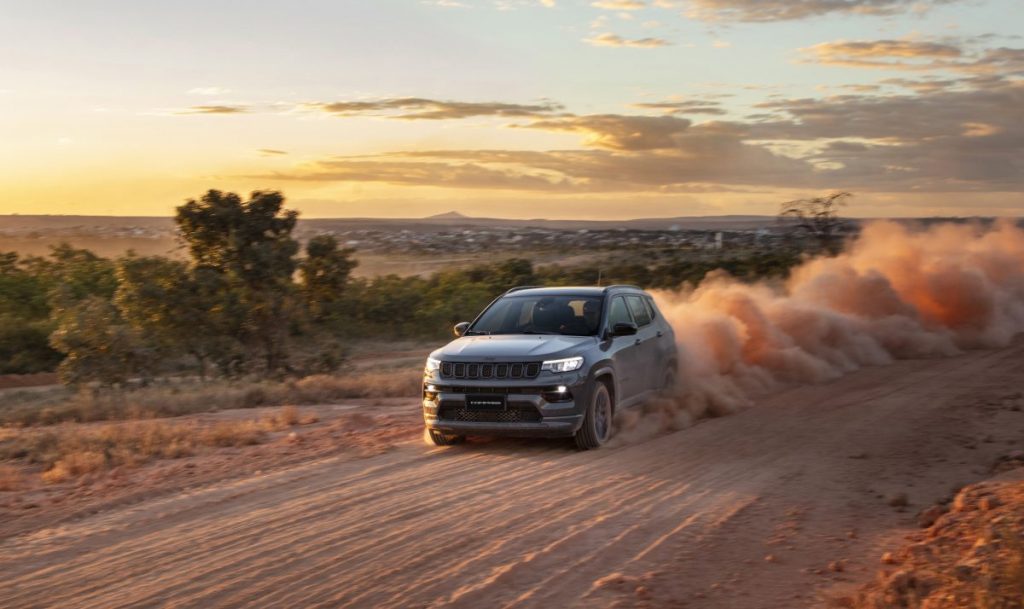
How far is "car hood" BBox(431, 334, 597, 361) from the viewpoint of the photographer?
416 inches

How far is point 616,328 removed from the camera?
37.4ft

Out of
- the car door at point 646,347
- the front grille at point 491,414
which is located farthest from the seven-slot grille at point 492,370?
the car door at point 646,347

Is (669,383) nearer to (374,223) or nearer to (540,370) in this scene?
(540,370)

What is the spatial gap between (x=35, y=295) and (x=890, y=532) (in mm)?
31593

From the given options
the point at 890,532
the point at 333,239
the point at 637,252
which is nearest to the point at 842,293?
the point at 333,239

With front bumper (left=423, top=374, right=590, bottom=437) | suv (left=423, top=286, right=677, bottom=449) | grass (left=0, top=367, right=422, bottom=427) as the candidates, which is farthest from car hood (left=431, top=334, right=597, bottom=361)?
grass (left=0, top=367, right=422, bottom=427)

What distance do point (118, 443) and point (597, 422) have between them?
5.66 metres

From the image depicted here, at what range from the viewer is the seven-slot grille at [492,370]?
1047cm

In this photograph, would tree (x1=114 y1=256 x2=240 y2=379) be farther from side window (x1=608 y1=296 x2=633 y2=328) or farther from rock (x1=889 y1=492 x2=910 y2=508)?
rock (x1=889 y1=492 x2=910 y2=508)

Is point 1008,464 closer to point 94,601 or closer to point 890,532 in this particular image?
point 890,532

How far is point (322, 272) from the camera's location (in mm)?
26156

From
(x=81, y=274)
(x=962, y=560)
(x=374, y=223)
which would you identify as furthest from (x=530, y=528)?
(x=374, y=223)

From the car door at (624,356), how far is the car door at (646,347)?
0.19 ft

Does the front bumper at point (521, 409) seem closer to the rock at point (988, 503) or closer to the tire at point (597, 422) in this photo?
the tire at point (597, 422)
